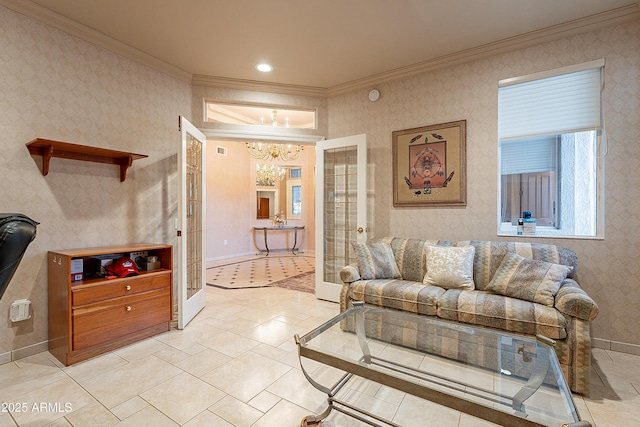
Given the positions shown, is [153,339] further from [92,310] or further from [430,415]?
[430,415]

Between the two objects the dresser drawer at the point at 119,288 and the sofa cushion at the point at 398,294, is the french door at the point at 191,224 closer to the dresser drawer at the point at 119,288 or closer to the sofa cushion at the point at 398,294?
the dresser drawer at the point at 119,288

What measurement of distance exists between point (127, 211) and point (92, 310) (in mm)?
1083

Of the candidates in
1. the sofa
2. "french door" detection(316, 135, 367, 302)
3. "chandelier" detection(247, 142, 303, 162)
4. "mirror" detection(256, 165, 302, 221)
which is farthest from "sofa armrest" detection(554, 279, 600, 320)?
"mirror" detection(256, 165, 302, 221)

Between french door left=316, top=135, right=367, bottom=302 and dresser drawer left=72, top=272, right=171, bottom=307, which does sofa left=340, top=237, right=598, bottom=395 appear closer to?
french door left=316, top=135, right=367, bottom=302

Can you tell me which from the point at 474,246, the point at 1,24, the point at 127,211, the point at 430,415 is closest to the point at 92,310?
the point at 127,211

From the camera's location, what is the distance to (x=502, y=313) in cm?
214

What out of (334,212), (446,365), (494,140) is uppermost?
(494,140)

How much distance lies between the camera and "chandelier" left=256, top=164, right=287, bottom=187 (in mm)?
8297

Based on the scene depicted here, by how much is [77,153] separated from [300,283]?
11.1ft

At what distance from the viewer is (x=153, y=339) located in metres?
2.76

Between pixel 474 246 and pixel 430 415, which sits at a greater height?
pixel 474 246

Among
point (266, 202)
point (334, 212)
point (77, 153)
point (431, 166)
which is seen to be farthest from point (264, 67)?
point (266, 202)

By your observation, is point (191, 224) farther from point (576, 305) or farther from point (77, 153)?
point (576, 305)

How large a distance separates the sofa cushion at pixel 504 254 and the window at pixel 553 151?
350 millimetres
